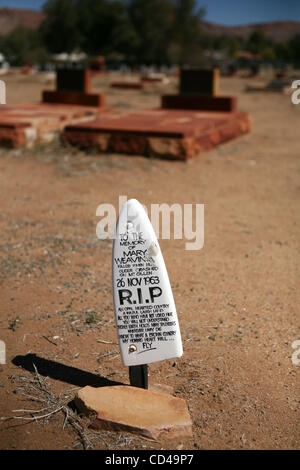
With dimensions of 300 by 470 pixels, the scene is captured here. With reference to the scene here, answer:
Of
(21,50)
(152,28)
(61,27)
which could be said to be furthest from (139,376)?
(61,27)

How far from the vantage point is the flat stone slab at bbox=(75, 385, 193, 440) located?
2.14 metres

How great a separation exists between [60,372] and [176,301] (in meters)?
1.03

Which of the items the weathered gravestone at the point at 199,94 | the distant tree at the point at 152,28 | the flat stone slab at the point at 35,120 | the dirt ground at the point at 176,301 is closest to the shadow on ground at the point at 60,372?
the dirt ground at the point at 176,301

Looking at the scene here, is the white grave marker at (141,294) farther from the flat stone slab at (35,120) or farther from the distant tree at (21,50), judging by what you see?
the distant tree at (21,50)

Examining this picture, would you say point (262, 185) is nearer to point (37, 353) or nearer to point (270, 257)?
point (270, 257)

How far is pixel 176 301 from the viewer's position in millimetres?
3404

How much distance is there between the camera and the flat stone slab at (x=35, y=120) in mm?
7637

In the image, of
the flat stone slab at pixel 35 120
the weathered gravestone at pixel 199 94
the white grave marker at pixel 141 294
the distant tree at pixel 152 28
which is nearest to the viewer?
the white grave marker at pixel 141 294

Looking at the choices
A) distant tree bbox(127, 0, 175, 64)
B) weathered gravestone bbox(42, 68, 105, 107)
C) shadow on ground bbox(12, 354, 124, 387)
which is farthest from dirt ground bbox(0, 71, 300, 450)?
distant tree bbox(127, 0, 175, 64)

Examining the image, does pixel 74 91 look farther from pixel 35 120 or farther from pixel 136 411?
pixel 136 411

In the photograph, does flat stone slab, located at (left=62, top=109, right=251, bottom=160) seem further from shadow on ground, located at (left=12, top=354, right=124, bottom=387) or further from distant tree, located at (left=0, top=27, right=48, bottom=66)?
distant tree, located at (left=0, top=27, right=48, bottom=66)

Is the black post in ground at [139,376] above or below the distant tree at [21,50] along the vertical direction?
below

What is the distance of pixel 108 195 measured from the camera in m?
5.67

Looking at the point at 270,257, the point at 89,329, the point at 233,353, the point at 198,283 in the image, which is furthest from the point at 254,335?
the point at 270,257
